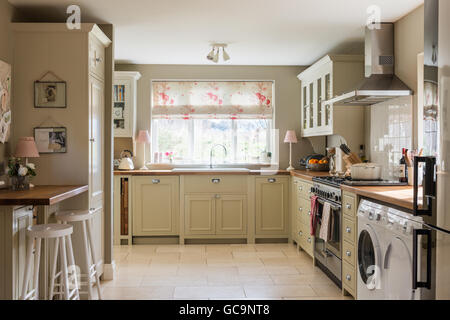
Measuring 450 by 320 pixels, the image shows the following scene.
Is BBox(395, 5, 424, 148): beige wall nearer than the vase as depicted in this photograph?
No

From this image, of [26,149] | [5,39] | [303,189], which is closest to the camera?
[26,149]

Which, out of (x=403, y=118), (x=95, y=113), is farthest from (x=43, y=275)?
(x=403, y=118)

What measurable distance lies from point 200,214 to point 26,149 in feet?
8.76

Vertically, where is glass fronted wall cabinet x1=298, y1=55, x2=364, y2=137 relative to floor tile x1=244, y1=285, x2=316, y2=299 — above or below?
above

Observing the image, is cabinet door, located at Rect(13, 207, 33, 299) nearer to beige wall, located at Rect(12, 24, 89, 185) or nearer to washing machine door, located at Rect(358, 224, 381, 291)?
beige wall, located at Rect(12, 24, 89, 185)

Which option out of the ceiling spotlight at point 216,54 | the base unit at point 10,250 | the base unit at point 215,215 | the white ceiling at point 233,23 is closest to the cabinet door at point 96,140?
the white ceiling at point 233,23

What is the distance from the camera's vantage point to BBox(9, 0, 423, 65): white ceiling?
3.52 metres

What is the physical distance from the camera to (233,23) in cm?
405

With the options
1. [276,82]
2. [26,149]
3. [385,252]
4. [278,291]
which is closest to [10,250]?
[26,149]

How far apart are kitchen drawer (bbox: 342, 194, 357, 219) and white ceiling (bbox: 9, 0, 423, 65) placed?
5.21ft

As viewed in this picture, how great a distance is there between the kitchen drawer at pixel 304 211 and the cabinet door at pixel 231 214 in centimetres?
79

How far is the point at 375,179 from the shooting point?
375 centimetres

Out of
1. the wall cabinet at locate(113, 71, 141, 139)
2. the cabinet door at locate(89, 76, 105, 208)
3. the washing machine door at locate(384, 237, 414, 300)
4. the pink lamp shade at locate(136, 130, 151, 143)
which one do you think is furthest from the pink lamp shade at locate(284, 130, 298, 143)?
the washing machine door at locate(384, 237, 414, 300)

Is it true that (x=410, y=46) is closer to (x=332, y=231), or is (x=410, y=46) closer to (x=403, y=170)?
(x=403, y=170)
